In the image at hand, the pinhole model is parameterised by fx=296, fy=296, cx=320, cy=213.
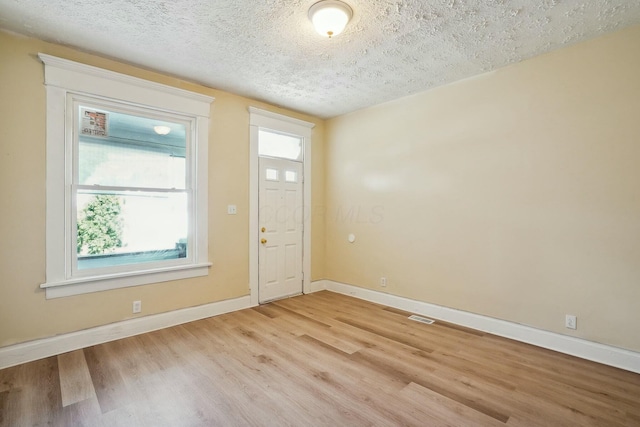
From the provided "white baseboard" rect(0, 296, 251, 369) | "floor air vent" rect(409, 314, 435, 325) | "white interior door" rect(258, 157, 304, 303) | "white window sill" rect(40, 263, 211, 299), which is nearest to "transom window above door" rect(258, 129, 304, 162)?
"white interior door" rect(258, 157, 304, 303)

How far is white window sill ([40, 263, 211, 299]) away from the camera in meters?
2.67

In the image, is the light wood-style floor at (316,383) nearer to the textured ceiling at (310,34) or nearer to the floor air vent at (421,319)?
the floor air vent at (421,319)

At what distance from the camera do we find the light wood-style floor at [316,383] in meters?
1.86

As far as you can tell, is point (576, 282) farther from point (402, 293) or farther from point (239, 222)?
point (239, 222)

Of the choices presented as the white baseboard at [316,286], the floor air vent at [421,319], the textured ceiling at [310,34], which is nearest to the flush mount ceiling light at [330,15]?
the textured ceiling at [310,34]

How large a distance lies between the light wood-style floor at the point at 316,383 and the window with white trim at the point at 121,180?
768 mm

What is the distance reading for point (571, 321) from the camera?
8.79ft

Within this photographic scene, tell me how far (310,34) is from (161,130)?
200cm

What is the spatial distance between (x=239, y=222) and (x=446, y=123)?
2855 mm

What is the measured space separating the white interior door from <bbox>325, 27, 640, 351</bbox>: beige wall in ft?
3.57

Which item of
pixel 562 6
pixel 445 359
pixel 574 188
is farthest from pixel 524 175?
pixel 445 359

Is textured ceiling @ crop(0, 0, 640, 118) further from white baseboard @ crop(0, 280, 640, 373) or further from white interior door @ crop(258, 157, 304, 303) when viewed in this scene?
white baseboard @ crop(0, 280, 640, 373)

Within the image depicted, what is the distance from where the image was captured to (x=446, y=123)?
11.5ft

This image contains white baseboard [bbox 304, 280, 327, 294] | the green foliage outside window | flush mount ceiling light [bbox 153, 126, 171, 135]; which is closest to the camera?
the green foliage outside window
